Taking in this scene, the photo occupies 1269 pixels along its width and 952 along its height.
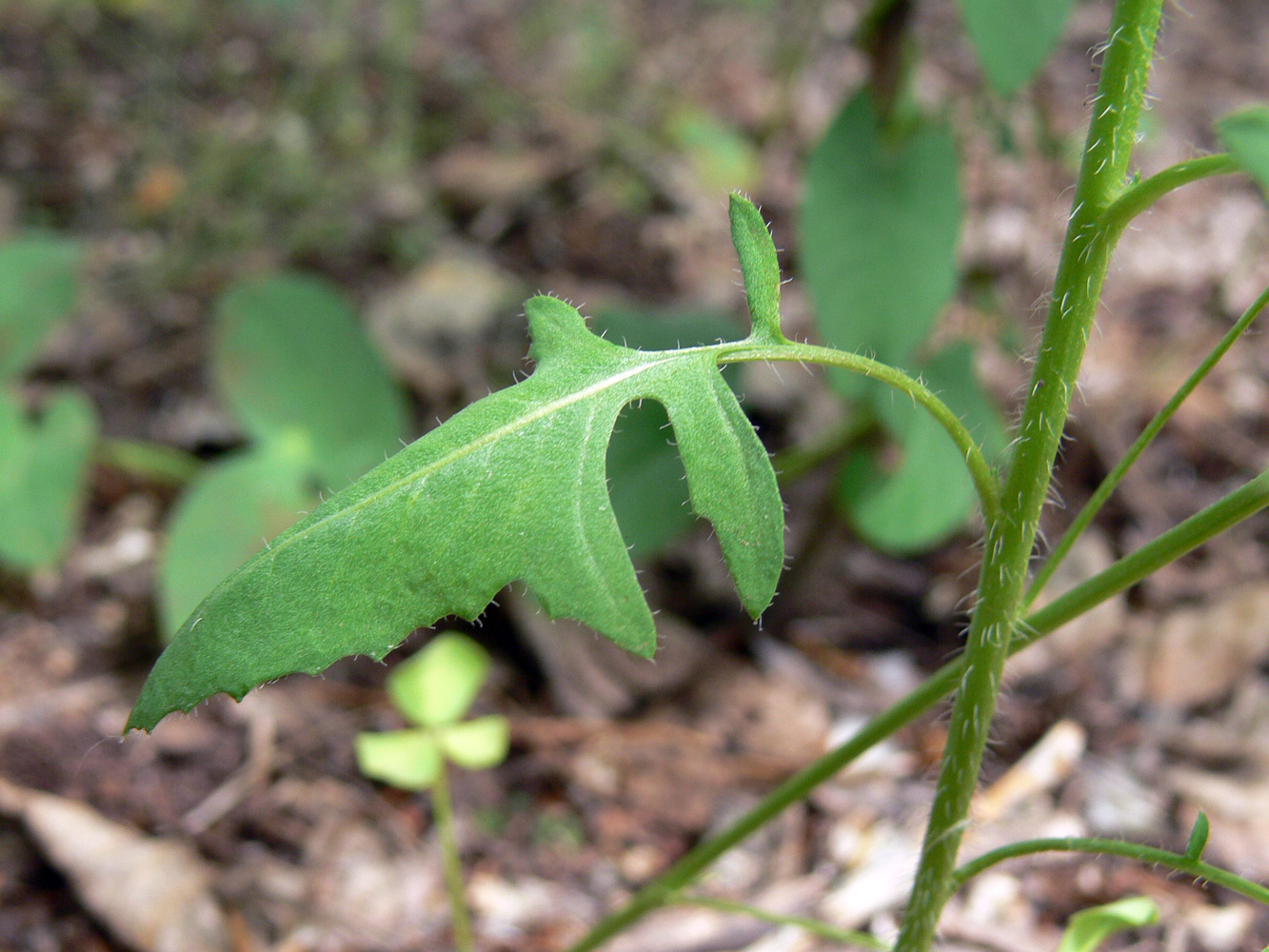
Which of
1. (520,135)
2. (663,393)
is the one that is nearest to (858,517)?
(663,393)

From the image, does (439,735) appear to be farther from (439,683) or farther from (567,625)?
(567,625)

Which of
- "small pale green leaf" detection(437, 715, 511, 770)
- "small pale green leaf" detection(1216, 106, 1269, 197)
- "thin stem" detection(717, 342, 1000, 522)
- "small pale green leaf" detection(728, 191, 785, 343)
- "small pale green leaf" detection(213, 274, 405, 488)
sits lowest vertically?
"small pale green leaf" detection(437, 715, 511, 770)

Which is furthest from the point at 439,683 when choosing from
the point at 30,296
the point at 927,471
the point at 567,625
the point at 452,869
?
the point at 30,296

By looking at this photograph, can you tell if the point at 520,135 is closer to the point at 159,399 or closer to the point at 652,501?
the point at 159,399

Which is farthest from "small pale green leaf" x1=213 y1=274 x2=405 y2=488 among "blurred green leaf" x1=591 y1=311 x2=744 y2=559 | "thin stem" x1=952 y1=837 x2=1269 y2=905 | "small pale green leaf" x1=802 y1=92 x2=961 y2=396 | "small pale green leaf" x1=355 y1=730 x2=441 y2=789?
"thin stem" x1=952 y1=837 x2=1269 y2=905

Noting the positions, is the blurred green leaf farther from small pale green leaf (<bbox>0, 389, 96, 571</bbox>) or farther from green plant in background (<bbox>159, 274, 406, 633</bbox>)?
small pale green leaf (<bbox>0, 389, 96, 571</bbox>)
